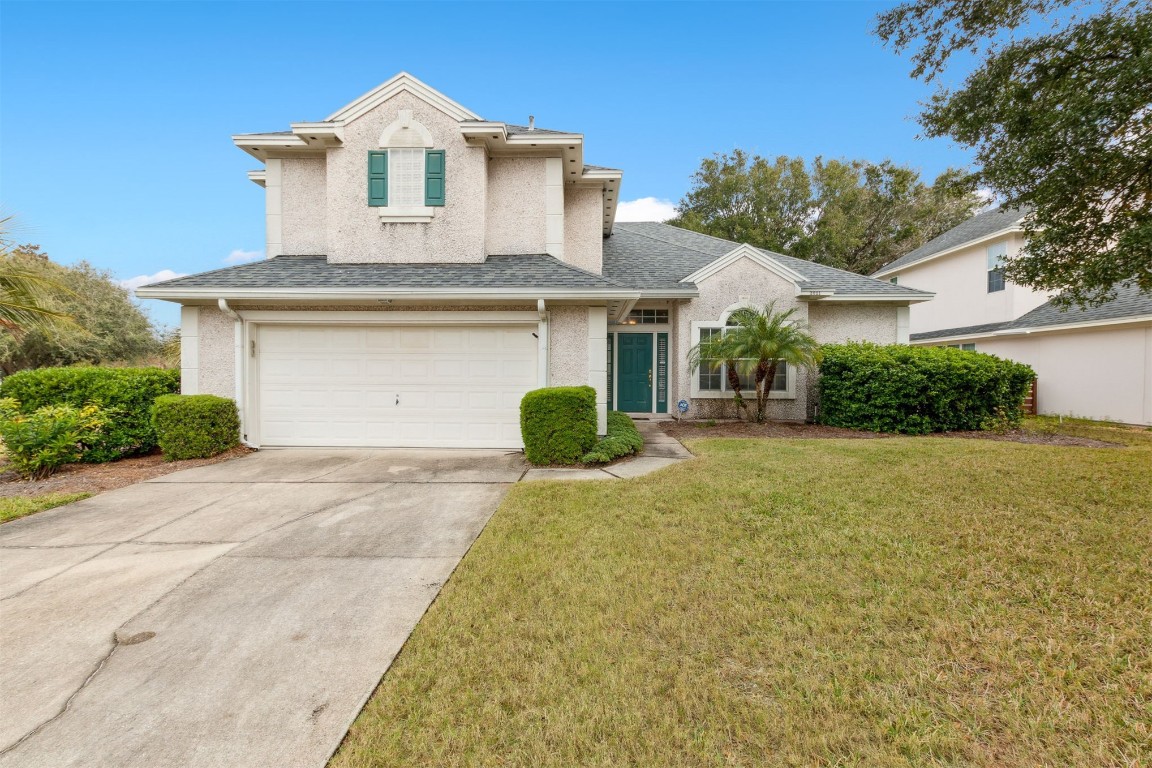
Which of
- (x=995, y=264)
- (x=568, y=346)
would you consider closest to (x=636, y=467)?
(x=568, y=346)

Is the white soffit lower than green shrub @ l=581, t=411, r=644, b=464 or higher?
higher

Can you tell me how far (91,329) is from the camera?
2036cm

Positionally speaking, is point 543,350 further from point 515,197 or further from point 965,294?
point 965,294

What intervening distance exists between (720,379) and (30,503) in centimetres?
1213

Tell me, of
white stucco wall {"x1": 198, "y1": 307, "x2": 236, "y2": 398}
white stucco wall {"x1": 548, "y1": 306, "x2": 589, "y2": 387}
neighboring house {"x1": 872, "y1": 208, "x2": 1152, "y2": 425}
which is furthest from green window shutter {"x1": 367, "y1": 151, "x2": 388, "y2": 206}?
neighboring house {"x1": 872, "y1": 208, "x2": 1152, "y2": 425}

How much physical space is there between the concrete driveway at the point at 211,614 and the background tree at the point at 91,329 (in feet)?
67.6

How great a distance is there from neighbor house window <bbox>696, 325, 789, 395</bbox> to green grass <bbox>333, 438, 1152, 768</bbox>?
22.9ft

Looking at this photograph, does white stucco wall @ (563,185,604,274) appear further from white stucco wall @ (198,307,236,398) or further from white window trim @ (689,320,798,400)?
white stucco wall @ (198,307,236,398)

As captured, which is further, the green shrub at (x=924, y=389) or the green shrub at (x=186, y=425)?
the green shrub at (x=924, y=389)

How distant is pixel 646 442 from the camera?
29.7 ft

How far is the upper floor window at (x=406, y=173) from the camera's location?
29.5 feet

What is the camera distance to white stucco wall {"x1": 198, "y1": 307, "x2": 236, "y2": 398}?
27.0 ft

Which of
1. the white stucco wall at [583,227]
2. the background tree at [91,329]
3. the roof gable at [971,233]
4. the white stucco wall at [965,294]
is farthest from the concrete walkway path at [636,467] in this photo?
the background tree at [91,329]

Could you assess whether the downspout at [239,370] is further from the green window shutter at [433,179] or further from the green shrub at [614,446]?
the green shrub at [614,446]
